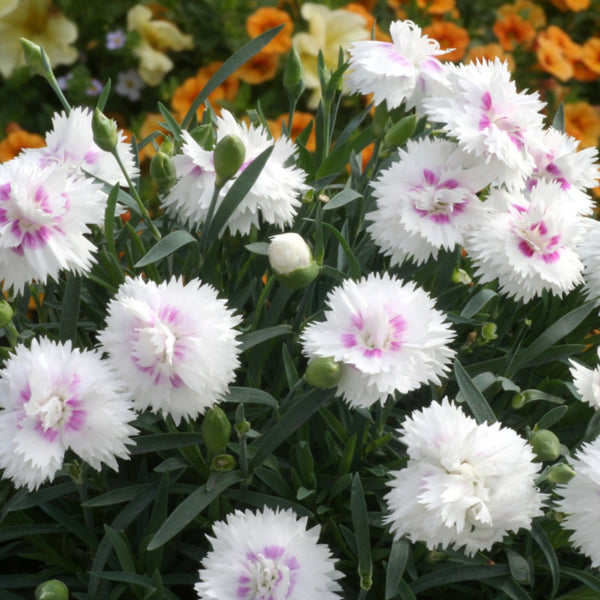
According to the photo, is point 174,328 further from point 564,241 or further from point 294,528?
point 564,241

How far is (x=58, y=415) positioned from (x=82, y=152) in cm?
34

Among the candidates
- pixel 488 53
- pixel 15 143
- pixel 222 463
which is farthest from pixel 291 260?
pixel 488 53

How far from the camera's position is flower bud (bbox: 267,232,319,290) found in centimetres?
72

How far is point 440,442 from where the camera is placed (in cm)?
65

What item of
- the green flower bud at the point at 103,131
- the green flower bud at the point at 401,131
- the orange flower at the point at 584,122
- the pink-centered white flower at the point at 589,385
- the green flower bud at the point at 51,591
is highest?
the green flower bud at the point at 103,131

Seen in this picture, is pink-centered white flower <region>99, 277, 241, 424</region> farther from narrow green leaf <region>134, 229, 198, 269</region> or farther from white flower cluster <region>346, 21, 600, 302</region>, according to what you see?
white flower cluster <region>346, 21, 600, 302</region>

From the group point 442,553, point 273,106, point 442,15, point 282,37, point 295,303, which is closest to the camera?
point 442,553

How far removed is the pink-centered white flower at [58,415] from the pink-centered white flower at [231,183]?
0.21 meters

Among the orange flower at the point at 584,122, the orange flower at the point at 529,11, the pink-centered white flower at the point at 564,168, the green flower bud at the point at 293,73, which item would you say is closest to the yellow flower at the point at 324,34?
the orange flower at the point at 529,11

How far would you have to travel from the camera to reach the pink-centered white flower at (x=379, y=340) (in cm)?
66

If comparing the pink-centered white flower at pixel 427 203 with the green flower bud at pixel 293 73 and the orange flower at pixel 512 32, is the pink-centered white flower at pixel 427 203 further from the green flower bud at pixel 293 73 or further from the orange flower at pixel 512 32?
the orange flower at pixel 512 32

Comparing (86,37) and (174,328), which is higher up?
(174,328)

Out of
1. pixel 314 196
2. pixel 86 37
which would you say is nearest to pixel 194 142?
pixel 314 196

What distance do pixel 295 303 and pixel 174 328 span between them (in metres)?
0.30
